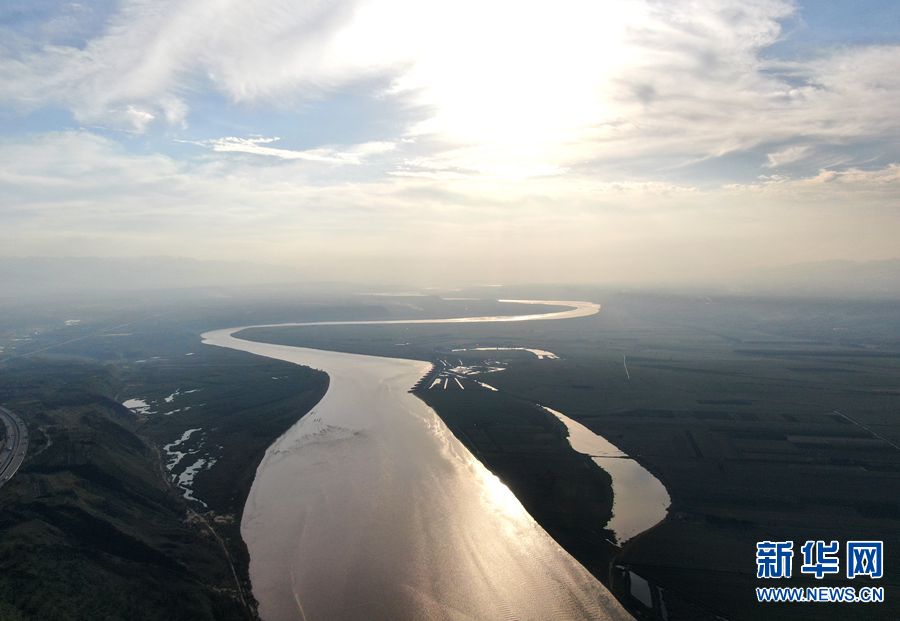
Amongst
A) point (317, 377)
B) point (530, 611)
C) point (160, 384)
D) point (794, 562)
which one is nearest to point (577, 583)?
point (530, 611)

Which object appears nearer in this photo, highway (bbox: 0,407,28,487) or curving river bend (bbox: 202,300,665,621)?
curving river bend (bbox: 202,300,665,621)

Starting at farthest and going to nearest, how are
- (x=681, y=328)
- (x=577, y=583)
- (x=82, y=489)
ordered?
(x=681, y=328), (x=82, y=489), (x=577, y=583)

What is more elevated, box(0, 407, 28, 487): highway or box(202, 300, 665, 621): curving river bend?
box(0, 407, 28, 487): highway

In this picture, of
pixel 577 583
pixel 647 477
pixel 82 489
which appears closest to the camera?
pixel 577 583

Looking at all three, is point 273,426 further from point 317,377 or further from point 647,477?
point 647,477

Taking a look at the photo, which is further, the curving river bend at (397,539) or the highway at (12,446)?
the highway at (12,446)
